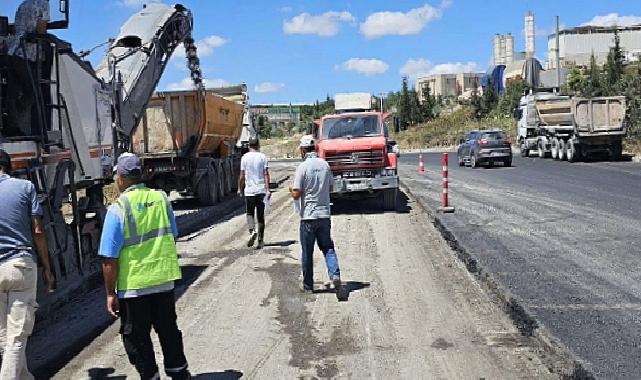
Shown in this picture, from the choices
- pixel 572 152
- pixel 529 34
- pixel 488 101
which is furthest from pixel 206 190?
pixel 529 34

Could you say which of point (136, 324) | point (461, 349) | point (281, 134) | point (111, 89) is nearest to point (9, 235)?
point (136, 324)

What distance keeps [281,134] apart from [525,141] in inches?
2373

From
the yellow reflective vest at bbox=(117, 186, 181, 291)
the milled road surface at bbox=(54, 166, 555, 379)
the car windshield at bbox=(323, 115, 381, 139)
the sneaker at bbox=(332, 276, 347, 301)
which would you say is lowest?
the milled road surface at bbox=(54, 166, 555, 379)

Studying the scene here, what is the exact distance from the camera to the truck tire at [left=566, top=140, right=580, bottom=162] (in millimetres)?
34312

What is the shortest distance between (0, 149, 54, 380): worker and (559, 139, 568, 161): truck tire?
109ft

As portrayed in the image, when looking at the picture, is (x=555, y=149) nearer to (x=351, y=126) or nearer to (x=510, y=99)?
(x=351, y=126)

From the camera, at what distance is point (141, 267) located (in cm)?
519

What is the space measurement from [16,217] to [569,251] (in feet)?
26.6

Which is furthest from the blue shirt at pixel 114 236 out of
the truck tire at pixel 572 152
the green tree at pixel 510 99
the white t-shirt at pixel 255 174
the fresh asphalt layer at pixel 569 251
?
the green tree at pixel 510 99

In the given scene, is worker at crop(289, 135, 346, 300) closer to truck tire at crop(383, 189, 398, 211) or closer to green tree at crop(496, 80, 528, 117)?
truck tire at crop(383, 189, 398, 211)

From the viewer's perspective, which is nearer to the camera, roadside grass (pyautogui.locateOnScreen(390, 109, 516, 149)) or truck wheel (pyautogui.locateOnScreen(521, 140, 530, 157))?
truck wheel (pyautogui.locateOnScreen(521, 140, 530, 157))

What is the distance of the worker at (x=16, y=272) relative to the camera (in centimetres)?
527

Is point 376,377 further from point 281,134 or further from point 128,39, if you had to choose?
point 281,134

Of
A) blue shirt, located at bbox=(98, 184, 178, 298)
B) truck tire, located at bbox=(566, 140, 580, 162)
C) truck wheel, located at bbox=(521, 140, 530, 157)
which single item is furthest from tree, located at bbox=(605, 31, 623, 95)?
blue shirt, located at bbox=(98, 184, 178, 298)
